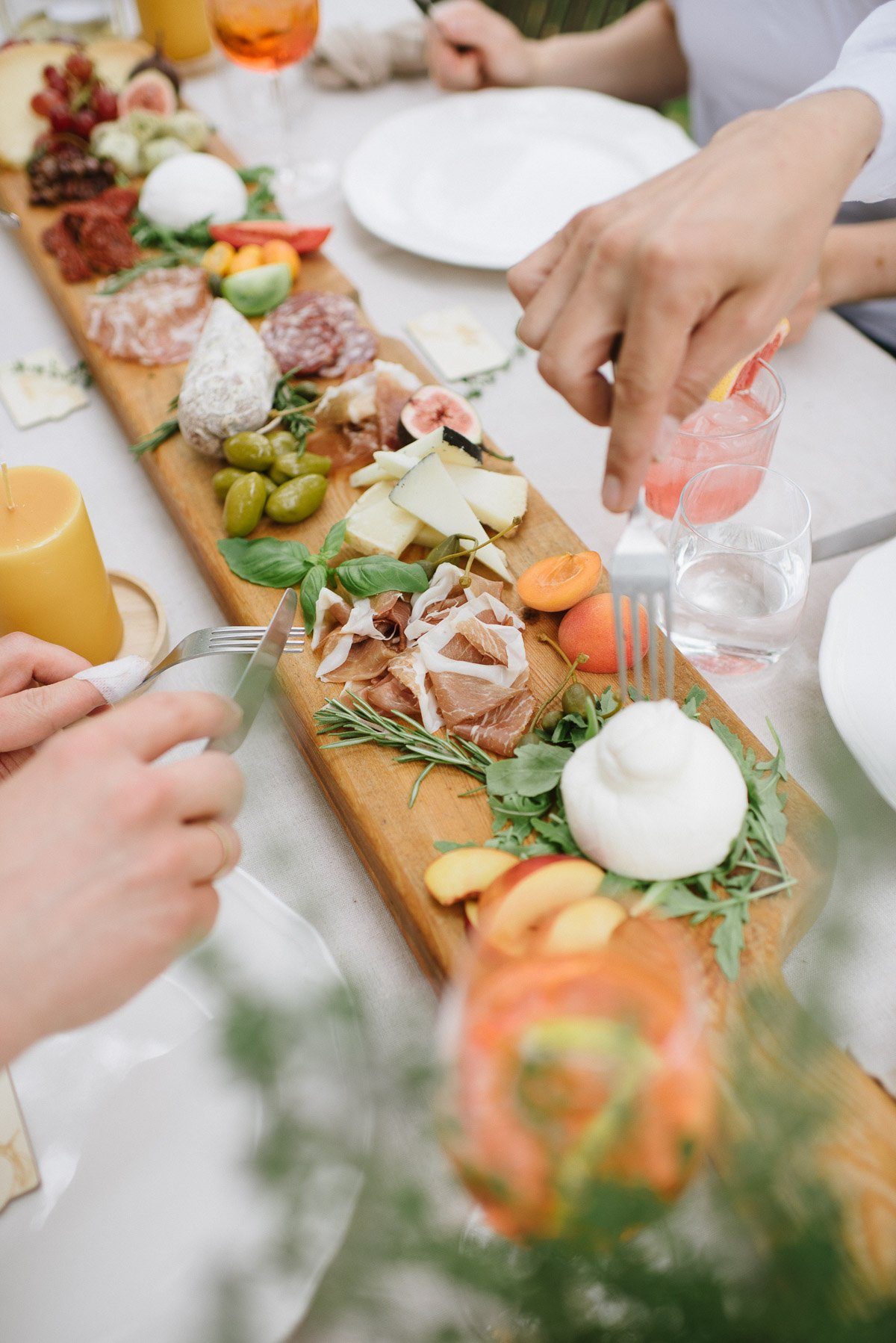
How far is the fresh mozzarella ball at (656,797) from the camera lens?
Result: 2.63 ft

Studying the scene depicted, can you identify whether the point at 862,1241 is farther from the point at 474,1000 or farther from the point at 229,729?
the point at 229,729

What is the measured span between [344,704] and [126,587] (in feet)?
1.39

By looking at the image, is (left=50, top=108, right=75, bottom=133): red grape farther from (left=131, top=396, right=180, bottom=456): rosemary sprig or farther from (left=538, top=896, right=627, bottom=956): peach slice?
Result: (left=538, top=896, right=627, bottom=956): peach slice

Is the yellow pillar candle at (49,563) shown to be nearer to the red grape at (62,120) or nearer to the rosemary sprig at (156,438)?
the rosemary sprig at (156,438)

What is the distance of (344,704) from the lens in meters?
1.07

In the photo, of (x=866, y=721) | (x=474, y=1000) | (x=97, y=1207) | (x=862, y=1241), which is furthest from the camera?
(x=866, y=721)

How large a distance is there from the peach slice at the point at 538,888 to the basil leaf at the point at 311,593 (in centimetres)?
42

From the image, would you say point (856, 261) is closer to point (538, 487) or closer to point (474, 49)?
point (538, 487)

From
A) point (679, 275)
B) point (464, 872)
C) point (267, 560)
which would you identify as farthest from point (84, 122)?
point (464, 872)

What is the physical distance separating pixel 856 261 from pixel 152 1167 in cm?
159

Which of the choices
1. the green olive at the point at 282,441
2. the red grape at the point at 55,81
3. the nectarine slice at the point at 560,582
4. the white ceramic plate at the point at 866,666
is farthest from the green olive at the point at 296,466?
the red grape at the point at 55,81

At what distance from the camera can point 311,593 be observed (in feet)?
3.74

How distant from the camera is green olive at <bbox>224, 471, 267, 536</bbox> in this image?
1.25 m

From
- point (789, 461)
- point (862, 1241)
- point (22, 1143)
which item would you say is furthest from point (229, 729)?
point (789, 461)
